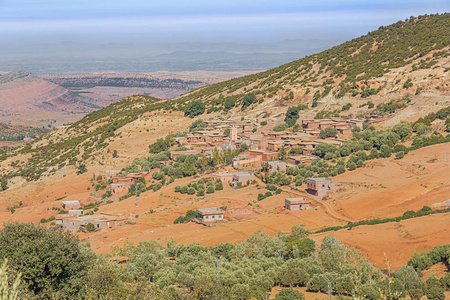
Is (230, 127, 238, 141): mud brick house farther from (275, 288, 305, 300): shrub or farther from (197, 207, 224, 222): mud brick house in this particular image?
(275, 288, 305, 300): shrub

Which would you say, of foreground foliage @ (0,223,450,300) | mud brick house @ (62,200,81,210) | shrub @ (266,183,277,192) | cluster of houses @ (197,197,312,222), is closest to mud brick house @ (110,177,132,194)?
mud brick house @ (62,200,81,210)

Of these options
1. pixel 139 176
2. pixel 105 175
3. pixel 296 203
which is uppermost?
pixel 296 203

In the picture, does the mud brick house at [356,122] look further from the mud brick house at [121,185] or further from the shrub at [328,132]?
the mud brick house at [121,185]

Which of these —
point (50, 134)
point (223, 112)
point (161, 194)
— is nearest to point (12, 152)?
point (50, 134)

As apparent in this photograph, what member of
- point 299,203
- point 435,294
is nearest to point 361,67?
point 299,203

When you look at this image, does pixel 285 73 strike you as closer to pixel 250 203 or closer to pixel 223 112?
pixel 223 112

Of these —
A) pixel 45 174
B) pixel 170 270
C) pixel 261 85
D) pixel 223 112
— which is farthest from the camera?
pixel 261 85

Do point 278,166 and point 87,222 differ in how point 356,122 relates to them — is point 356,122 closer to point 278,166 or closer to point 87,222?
point 278,166
